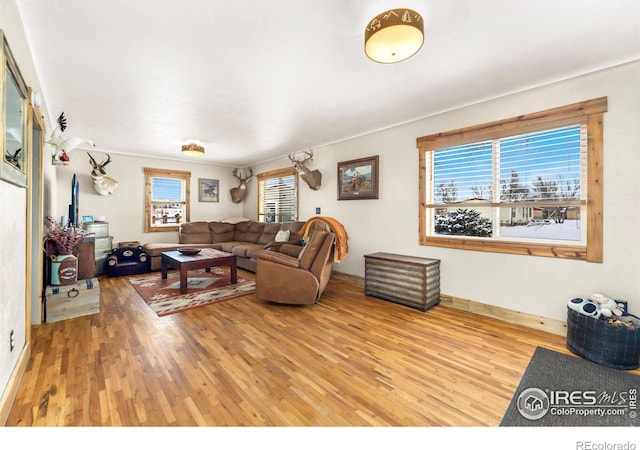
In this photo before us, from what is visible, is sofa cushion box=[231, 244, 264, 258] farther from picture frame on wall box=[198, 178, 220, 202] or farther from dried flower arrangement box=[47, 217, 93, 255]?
dried flower arrangement box=[47, 217, 93, 255]

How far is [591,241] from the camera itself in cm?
259

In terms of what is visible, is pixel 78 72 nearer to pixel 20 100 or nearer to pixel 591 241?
pixel 20 100

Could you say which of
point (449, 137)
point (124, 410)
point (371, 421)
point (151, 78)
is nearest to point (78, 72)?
point (151, 78)

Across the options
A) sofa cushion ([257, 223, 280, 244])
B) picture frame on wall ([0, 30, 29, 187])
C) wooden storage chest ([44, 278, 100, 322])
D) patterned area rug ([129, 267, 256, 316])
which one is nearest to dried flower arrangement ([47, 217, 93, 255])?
wooden storage chest ([44, 278, 100, 322])

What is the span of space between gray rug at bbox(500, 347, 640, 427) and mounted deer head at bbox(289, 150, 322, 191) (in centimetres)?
417

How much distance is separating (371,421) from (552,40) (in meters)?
3.06

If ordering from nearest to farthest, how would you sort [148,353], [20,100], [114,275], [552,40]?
[20,100]
[552,40]
[148,353]
[114,275]

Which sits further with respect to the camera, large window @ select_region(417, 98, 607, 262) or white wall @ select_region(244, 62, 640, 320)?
large window @ select_region(417, 98, 607, 262)

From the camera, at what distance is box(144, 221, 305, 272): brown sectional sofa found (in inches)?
217

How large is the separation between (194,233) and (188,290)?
2.62 meters

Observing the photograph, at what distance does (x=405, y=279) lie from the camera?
11.6ft

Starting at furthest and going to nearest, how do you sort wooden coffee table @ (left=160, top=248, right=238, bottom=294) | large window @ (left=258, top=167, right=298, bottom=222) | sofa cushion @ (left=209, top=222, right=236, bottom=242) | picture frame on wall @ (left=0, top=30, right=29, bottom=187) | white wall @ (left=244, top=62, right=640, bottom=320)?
sofa cushion @ (left=209, top=222, right=236, bottom=242)
large window @ (left=258, top=167, right=298, bottom=222)
wooden coffee table @ (left=160, top=248, right=238, bottom=294)
white wall @ (left=244, top=62, right=640, bottom=320)
picture frame on wall @ (left=0, top=30, right=29, bottom=187)
